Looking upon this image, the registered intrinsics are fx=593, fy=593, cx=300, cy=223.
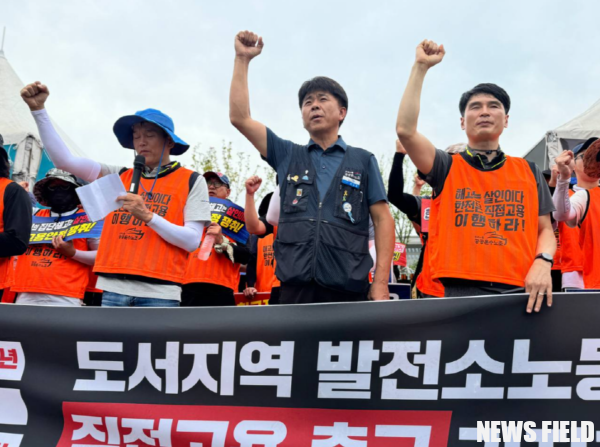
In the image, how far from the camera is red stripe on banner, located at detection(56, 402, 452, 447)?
2793 mm

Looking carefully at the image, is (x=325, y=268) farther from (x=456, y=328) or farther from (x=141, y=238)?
(x=141, y=238)

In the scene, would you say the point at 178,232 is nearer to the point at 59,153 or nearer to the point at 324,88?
the point at 59,153

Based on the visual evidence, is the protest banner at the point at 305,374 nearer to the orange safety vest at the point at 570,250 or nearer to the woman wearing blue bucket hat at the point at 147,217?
the woman wearing blue bucket hat at the point at 147,217

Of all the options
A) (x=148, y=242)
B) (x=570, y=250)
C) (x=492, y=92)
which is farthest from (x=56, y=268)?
(x=570, y=250)

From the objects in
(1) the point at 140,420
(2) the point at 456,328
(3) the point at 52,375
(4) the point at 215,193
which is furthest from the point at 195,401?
(4) the point at 215,193

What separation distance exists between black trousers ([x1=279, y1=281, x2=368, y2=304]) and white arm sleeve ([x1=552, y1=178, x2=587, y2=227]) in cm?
169

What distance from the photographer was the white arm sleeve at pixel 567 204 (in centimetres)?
392

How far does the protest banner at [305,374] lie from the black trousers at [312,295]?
17cm

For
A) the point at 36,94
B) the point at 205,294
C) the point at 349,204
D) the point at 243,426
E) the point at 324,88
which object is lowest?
the point at 243,426

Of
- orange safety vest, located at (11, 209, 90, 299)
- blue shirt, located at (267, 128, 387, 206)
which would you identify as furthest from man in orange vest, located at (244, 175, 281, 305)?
blue shirt, located at (267, 128, 387, 206)

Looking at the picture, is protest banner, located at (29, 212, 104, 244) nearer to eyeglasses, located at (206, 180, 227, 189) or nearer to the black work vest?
eyeglasses, located at (206, 180, 227, 189)

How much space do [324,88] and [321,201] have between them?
74 cm

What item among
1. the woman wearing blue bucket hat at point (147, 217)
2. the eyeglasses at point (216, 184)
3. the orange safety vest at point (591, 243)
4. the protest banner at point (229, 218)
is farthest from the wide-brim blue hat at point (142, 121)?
the orange safety vest at point (591, 243)

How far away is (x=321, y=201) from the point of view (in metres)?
3.23
